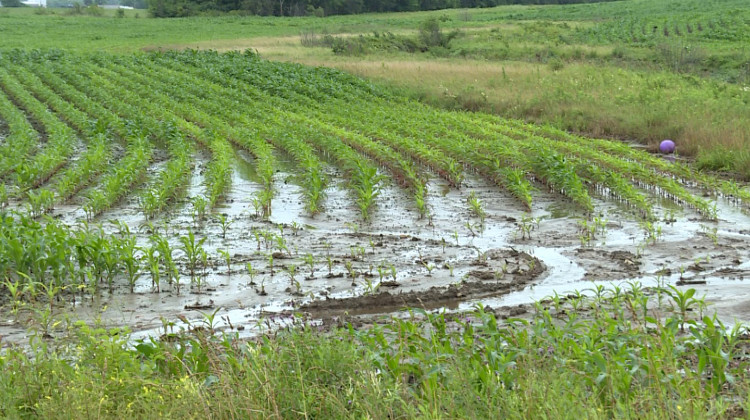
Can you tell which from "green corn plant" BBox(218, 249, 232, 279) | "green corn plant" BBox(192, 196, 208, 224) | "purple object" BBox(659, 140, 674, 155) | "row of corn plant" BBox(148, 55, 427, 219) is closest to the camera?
"green corn plant" BBox(218, 249, 232, 279)

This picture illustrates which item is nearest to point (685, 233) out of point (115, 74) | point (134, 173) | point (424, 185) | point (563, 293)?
point (563, 293)

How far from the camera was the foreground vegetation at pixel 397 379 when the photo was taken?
13.8 ft

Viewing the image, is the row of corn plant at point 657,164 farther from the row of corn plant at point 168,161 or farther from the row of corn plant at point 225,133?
the row of corn plant at point 168,161

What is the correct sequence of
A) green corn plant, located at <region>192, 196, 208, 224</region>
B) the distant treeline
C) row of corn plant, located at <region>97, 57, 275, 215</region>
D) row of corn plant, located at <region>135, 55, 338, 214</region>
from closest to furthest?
1. green corn plant, located at <region>192, 196, 208, 224</region>
2. row of corn plant, located at <region>135, 55, 338, 214</region>
3. row of corn plant, located at <region>97, 57, 275, 215</region>
4. the distant treeline

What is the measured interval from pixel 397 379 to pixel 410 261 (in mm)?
4632

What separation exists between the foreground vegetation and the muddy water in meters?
1.14

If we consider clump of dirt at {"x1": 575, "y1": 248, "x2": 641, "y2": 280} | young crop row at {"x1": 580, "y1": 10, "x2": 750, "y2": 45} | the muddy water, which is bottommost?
the muddy water

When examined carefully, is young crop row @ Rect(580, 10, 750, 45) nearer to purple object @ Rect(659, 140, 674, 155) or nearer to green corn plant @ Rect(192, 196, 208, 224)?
purple object @ Rect(659, 140, 674, 155)

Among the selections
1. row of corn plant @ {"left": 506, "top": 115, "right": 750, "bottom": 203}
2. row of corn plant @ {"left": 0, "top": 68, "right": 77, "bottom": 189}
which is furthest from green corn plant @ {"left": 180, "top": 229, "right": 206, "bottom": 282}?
row of corn plant @ {"left": 506, "top": 115, "right": 750, "bottom": 203}

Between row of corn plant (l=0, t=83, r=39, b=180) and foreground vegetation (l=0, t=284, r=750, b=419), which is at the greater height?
foreground vegetation (l=0, t=284, r=750, b=419)

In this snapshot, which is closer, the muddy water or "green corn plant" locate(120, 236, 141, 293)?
the muddy water

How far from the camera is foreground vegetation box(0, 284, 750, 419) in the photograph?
4.20 metres

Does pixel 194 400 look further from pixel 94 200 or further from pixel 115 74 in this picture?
pixel 115 74

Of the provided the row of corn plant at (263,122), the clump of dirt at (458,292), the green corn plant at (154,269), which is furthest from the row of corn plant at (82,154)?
the clump of dirt at (458,292)
